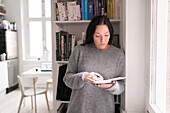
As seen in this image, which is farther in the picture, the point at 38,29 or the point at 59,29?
the point at 38,29

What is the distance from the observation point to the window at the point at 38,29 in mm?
5652

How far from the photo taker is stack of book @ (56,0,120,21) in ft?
6.36

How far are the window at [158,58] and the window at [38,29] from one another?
4573mm

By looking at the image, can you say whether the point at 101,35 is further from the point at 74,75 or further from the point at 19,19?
the point at 19,19

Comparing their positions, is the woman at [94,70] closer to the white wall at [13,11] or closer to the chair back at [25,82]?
the chair back at [25,82]

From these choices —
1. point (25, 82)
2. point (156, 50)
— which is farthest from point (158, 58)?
point (25, 82)

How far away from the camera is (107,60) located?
1.48m

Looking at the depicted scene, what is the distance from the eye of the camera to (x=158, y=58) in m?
1.29

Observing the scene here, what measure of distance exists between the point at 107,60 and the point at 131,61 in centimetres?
21

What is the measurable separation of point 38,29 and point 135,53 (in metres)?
4.77

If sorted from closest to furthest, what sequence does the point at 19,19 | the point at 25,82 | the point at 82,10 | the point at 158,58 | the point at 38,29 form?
the point at 158,58 → the point at 82,10 → the point at 25,82 → the point at 19,19 → the point at 38,29

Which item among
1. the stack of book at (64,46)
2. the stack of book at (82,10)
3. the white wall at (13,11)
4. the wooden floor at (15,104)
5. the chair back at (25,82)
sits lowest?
the wooden floor at (15,104)

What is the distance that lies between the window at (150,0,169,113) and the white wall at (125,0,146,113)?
0.42 ft

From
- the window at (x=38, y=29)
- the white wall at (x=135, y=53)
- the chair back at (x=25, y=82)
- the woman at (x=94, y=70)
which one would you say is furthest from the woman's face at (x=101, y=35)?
the window at (x=38, y=29)
